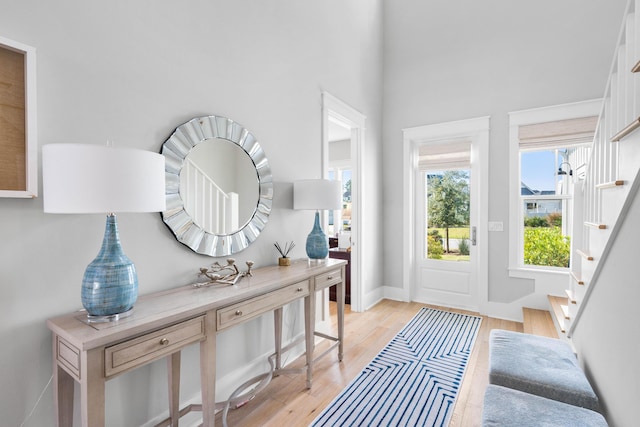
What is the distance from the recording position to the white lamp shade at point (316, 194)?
250 centimetres

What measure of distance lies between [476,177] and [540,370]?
9.13 feet

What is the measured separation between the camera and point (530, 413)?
1.28 m

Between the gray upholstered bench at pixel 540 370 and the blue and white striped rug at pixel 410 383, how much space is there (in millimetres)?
568

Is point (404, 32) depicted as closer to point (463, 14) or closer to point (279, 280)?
point (463, 14)

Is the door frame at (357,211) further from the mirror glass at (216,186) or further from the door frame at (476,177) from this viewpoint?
the mirror glass at (216,186)

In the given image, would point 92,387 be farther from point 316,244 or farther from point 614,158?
point 614,158

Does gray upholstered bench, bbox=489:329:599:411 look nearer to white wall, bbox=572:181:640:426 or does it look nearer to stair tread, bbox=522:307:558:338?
white wall, bbox=572:181:640:426

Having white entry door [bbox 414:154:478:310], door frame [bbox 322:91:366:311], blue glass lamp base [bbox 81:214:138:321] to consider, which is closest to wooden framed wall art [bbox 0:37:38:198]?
blue glass lamp base [bbox 81:214:138:321]

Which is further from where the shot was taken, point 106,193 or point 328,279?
point 328,279

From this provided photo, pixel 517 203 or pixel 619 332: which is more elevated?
pixel 517 203

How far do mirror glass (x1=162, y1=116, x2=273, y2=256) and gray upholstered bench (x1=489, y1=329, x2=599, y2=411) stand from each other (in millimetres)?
1724

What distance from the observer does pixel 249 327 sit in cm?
227

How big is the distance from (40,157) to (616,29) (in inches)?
192

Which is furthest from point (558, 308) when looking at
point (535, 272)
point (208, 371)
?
point (208, 371)
